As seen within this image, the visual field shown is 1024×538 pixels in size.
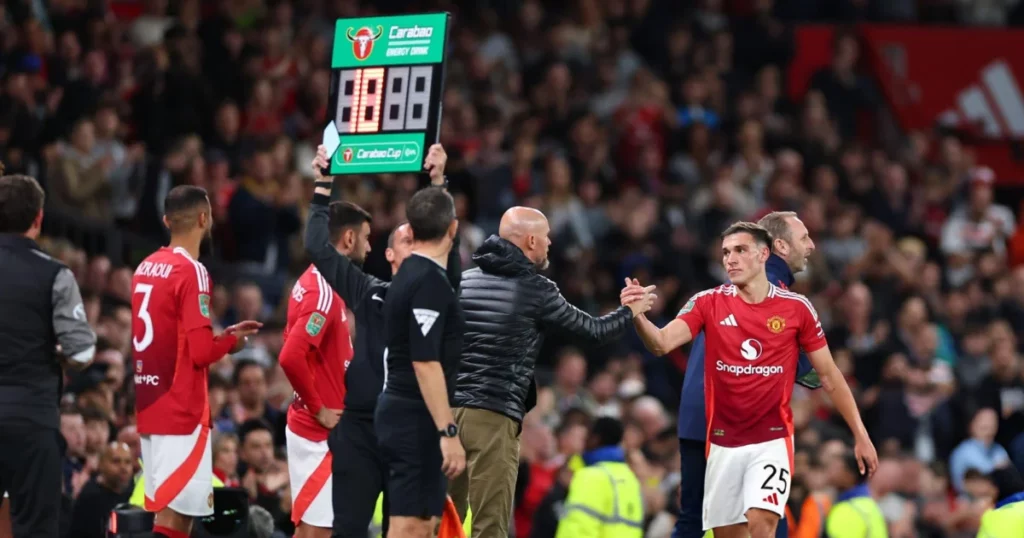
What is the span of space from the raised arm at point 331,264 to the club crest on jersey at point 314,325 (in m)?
0.70

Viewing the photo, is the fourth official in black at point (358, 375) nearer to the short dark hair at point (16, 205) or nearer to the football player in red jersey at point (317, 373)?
the football player in red jersey at point (317, 373)

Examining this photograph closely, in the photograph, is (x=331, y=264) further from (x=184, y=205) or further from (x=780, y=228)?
(x=780, y=228)

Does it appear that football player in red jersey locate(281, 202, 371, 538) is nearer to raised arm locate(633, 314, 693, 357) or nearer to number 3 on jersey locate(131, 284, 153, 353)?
number 3 on jersey locate(131, 284, 153, 353)

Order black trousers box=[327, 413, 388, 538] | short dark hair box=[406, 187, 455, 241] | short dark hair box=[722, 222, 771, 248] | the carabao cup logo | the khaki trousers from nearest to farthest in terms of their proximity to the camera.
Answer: short dark hair box=[406, 187, 455, 241], black trousers box=[327, 413, 388, 538], the khaki trousers, short dark hair box=[722, 222, 771, 248], the carabao cup logo

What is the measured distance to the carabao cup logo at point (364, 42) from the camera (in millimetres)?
10031

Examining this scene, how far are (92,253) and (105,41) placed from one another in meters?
2.93

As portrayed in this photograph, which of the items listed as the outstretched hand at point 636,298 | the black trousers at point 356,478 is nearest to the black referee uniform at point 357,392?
the black trousers at point 356,478

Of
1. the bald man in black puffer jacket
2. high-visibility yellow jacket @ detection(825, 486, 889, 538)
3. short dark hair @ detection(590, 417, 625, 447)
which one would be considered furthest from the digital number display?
high-visibility yellow jacket @ detection(825, 486, 889, 538)

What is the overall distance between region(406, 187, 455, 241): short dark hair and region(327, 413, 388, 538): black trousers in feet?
3.70

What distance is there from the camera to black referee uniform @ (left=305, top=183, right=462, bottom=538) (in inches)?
346

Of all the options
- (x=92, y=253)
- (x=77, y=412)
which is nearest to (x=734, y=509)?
(x=77, y=412)

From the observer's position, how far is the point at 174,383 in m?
9.16

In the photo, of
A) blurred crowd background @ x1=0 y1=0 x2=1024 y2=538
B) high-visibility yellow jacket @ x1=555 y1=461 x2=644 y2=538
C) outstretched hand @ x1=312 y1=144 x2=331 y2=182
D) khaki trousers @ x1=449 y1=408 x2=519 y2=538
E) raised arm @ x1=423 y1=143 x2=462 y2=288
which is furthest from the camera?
blurred crowd background @ x1=0 y1=0 x2=1024 y2=538

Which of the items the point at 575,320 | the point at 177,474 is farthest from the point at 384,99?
the point at 177,474
